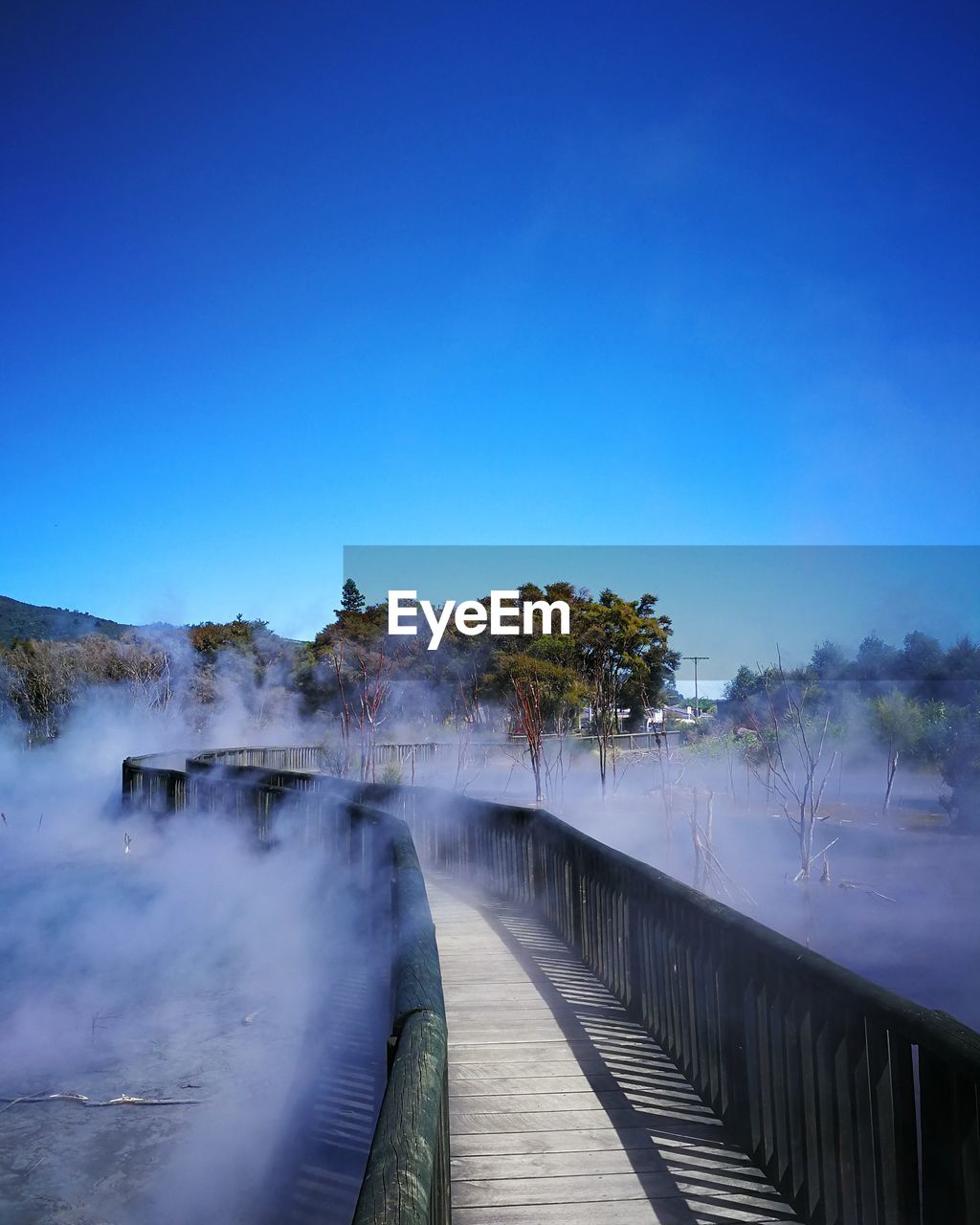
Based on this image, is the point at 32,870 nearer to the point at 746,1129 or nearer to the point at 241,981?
the point at 241,981

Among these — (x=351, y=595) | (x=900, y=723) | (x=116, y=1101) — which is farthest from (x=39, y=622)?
(x=116, y=1101)

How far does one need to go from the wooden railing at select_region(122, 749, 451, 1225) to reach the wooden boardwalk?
567 mm

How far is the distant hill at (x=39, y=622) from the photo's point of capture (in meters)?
102

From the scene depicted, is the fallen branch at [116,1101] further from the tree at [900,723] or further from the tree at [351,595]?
the tree at [351,595]

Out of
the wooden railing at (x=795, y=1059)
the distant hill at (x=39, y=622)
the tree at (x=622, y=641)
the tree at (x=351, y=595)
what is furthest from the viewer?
the distant hill at (x=39, y=622)

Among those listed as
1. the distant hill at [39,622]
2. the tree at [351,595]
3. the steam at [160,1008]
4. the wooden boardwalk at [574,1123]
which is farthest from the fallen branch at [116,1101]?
the distant hill at [39,622]

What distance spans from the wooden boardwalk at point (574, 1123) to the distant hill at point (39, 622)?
333ft

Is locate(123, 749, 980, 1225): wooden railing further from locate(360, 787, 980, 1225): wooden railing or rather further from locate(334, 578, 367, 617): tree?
locate(334, 578, 367, 617): tree

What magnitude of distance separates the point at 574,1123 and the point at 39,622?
116m

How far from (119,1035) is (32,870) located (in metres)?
10.4

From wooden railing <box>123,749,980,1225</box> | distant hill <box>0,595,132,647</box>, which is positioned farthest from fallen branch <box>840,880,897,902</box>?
distant hill <box>0,595,132,647</box>

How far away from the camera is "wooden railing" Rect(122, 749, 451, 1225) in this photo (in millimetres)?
1785

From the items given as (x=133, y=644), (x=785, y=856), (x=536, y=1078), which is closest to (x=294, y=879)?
(x=536, y=1078)

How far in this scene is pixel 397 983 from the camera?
360 centimetres
